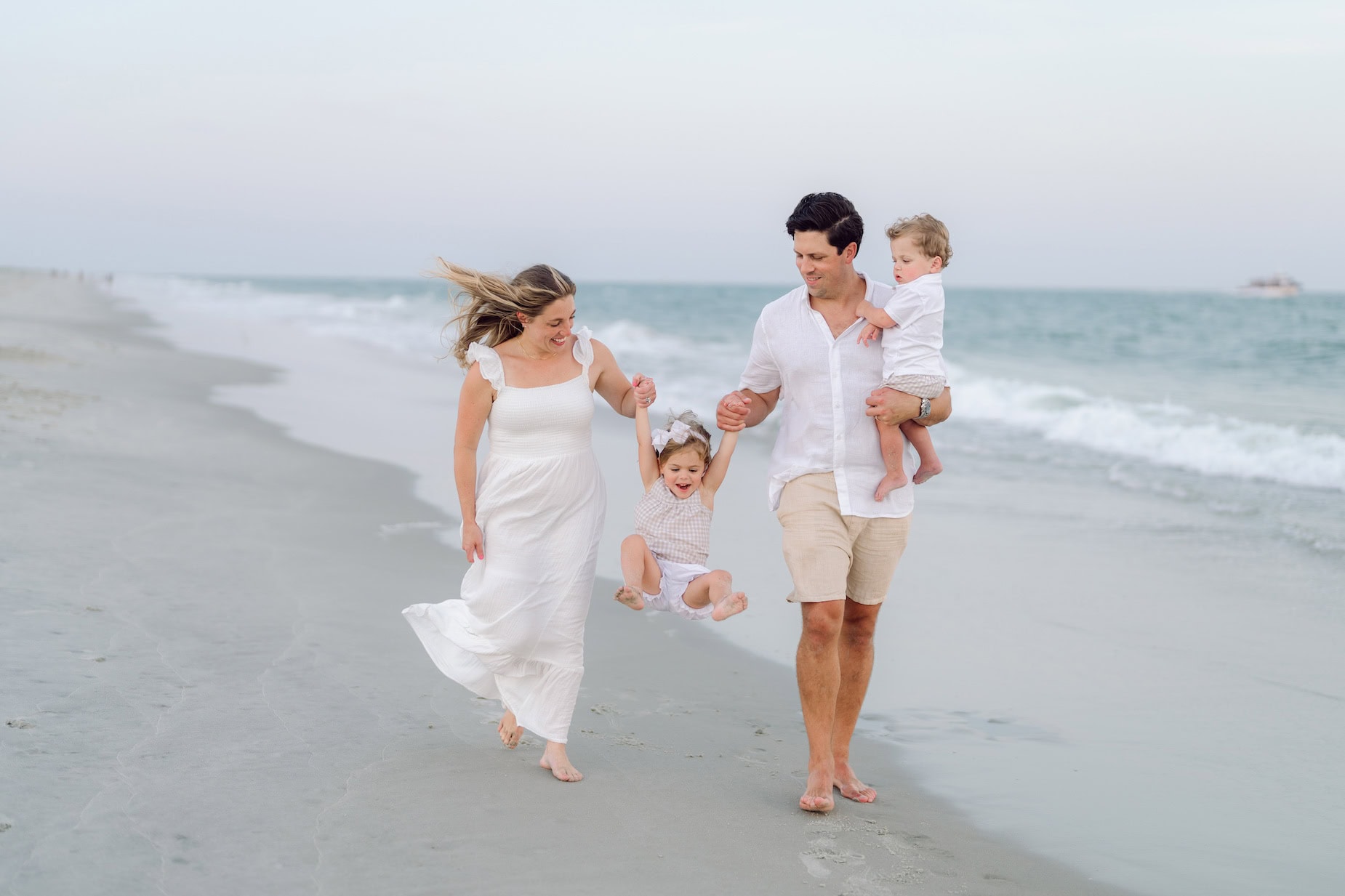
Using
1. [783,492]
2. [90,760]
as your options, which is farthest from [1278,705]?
[90,760]

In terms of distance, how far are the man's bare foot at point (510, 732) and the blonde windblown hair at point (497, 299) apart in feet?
4.45

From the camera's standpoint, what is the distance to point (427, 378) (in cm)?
1895

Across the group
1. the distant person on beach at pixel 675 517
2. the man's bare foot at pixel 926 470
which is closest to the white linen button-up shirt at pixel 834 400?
the man's bare foot at pixel 926 470

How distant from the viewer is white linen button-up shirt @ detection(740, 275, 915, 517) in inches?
159

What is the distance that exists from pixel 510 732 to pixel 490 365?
1388mm

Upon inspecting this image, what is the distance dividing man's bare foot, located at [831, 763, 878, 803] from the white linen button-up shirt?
93cm

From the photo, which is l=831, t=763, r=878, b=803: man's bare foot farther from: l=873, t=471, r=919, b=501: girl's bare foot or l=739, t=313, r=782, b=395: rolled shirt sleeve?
l=739, t=313, r=782, b=395: rolled shirt sleeve

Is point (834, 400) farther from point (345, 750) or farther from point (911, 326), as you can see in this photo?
point (345, 750)

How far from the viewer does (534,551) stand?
4.24m

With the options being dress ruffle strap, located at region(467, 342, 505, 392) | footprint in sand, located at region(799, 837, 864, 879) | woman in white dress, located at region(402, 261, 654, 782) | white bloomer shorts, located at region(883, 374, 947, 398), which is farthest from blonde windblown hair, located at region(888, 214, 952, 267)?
footprint in sand, located at region(799, 837, 864, 879)

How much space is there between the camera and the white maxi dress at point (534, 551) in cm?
420

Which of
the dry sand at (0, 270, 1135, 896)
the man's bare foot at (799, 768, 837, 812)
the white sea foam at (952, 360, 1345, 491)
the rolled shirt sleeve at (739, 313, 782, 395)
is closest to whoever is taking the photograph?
the dry sand at (0, 270, 1135, 896)

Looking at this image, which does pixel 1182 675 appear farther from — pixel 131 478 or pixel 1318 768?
pixel 131 478

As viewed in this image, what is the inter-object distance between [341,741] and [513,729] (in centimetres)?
62
